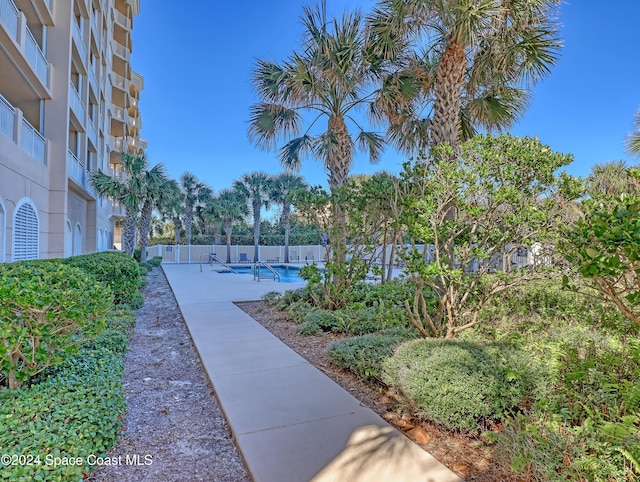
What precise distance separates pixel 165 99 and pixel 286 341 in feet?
109

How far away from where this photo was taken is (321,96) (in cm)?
893

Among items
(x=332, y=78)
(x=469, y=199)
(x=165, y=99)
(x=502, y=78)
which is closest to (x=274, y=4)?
(x=332, y=78)

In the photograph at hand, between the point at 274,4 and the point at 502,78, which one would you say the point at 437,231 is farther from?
the point at 274,4

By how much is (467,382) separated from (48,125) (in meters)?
13.2

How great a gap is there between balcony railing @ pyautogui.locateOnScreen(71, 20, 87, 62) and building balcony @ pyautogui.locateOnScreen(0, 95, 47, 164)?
4.25m

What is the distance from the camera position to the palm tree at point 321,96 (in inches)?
328

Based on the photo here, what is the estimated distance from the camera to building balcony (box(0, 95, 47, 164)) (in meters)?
7.68

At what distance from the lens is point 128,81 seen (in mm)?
24156

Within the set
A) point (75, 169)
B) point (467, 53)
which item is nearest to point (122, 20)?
point (75, 169)

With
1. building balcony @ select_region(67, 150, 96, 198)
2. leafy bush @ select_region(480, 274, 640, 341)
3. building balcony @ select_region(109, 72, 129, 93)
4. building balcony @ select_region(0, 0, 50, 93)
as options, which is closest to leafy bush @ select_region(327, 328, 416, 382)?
leafy bush @ select_region(480, 274, 640, 341)

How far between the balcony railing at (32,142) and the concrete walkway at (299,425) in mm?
7852

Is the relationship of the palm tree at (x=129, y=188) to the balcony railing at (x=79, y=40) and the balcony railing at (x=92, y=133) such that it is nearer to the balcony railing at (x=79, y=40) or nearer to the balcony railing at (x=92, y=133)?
the balcony railing at (x=92, y=133)

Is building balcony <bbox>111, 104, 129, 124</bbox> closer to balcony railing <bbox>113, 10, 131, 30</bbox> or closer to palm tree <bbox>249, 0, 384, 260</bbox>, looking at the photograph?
balcony railing <bbox>113, 10, 131, 30</bbox>

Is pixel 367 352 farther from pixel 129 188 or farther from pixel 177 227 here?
pixel 177 227
